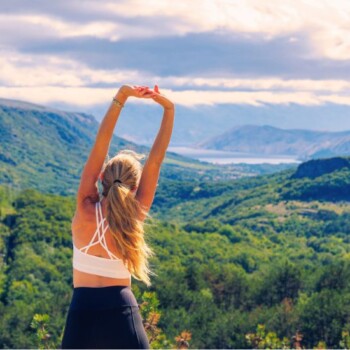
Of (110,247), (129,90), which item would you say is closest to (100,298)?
(110,247)

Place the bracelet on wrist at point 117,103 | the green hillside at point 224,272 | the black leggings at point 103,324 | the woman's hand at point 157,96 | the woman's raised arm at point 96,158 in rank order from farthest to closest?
Result: the green hillside at point 224,272 → the woman's hand at point 157,96 → the bracelet on wrist at point 117,103 → the woman's raised arm at point 96,158 → the black leggings at point 103,324

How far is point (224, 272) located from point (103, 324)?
239 ft

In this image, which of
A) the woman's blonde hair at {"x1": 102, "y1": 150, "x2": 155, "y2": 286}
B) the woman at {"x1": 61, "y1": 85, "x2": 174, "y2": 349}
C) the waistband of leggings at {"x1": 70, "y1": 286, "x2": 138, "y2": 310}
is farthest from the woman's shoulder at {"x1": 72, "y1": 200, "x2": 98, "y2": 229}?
the waistband of leggings at {"x1": 70, "y1": 286, "x2": 138, "y2": 310}

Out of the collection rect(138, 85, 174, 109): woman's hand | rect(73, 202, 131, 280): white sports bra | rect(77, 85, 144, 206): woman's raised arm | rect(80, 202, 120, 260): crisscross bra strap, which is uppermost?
rect(138, 85, 174, 109): woman's hand

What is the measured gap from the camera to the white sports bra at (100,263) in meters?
5.78

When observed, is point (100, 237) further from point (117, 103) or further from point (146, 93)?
point (146, 93)

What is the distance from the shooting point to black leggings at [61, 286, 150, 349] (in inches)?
219

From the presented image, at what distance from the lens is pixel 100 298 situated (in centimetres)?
566

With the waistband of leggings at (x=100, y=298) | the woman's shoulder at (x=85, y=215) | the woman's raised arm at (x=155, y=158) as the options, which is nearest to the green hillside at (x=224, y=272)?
the woman's raised arm at (x=155, y=158)

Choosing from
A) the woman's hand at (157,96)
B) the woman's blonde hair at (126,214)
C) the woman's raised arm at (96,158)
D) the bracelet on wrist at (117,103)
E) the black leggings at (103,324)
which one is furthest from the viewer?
the woman's hand at (157,96)

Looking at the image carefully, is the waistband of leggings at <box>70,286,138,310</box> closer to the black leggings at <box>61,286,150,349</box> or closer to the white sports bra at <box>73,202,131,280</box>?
the black leggings at <box>61,286,150,349</box>

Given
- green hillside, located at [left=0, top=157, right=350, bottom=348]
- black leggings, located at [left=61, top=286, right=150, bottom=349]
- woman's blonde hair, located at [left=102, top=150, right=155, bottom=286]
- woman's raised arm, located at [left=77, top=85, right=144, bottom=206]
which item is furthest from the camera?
green hillside, located at [left=0, top=157, right=350, bottom=348]

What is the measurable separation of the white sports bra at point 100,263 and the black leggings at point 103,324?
0.18m

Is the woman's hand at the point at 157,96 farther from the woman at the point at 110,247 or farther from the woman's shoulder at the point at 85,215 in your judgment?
the woman's shoulder at the point at 85,215
